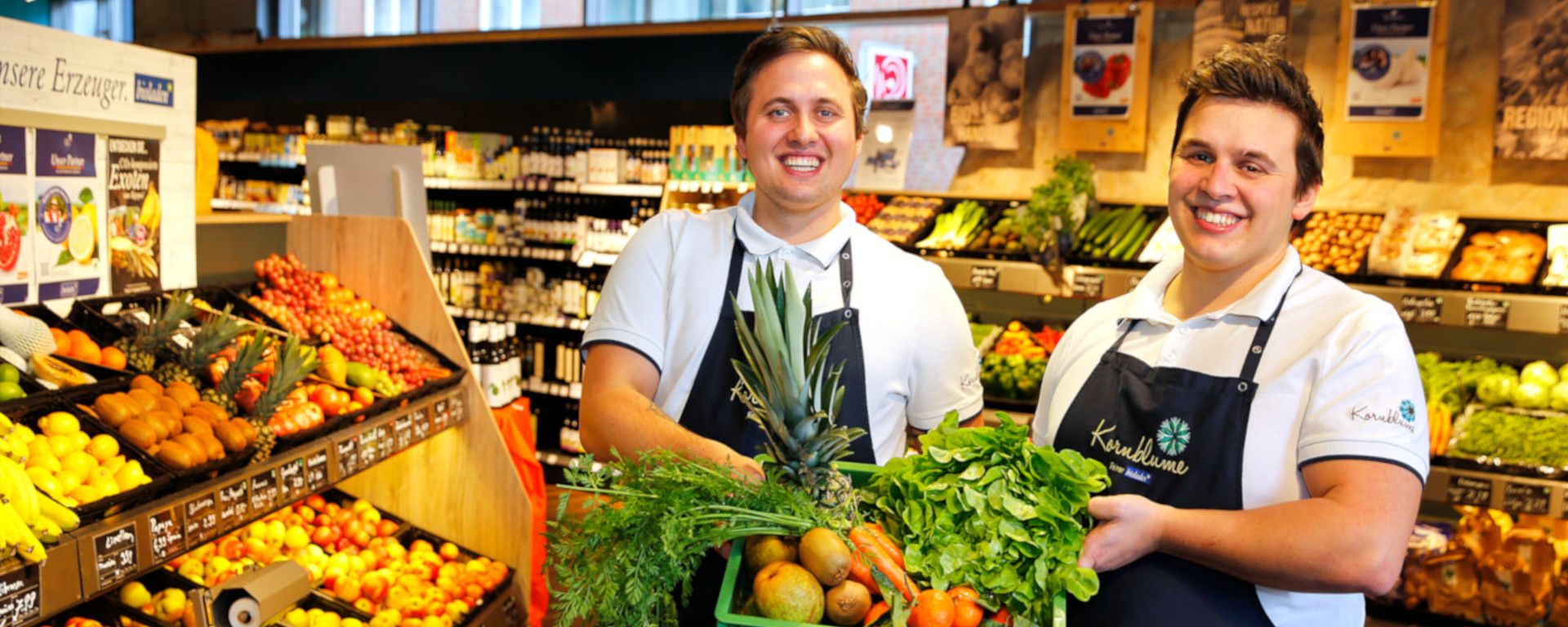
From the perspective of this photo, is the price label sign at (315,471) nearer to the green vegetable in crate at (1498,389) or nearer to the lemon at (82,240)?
the lemon at (82,240)

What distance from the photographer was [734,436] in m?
2.11

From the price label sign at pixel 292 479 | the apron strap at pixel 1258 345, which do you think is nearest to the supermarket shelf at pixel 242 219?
the price label sign at pixel 292 479

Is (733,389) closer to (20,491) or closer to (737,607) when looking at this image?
(737,607)

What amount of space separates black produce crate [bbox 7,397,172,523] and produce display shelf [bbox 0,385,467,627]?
0.07 ft

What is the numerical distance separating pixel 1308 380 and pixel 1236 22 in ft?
12.6

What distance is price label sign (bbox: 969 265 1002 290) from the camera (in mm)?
5043

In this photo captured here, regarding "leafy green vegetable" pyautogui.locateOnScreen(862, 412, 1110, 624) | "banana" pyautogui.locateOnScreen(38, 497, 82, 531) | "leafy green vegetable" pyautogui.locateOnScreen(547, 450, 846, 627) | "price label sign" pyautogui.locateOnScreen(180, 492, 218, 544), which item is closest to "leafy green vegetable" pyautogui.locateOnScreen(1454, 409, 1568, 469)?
"leafy green vegetable" pyautogui.locateOnScreen(862, 412, 1110, 624)

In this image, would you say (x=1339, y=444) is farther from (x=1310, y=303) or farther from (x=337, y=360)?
(x=337, y=360)

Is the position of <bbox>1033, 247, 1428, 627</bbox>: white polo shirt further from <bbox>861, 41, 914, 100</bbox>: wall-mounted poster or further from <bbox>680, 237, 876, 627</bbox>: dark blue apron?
<bbox>861, 41, 914, 100</bbox>: wall-mounted poster

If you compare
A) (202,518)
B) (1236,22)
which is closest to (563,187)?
(1236,22)

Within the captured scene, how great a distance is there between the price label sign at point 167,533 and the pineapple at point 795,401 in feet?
5.61

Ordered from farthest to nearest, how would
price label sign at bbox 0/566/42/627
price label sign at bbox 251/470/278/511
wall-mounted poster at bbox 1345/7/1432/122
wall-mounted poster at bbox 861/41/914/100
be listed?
wall-mounted poster at bbox 861/41/914/100 < wall-mounted poster at bbox 1345/7/1432/122 < price label sign at bbox 251/470/278/511 < price label sign at bbox 0/566/42/627

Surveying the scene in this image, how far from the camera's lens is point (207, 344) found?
10.5 feet

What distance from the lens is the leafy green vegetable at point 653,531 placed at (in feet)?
4.63
